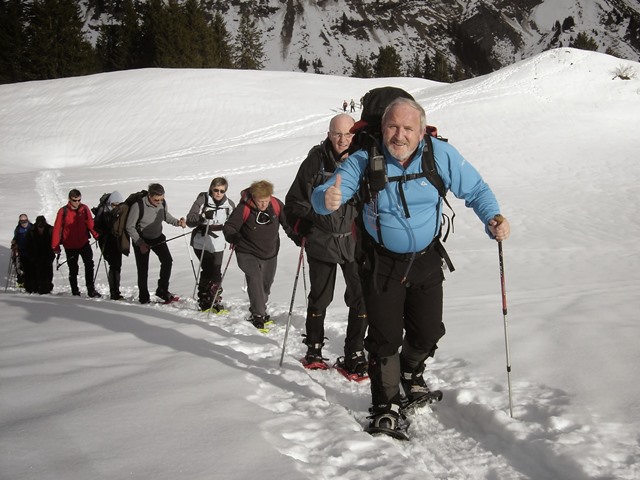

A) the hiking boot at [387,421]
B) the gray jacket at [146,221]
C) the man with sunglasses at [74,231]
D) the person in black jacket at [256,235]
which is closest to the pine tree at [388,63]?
the man with sunglasses at [74,231]

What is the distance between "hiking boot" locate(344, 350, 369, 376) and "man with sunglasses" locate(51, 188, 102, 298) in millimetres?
6155

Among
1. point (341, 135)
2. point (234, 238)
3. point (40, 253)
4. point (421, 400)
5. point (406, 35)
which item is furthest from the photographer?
point (406, 35)

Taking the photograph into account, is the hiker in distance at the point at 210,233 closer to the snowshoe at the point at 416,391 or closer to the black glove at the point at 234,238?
the black glove at the point at 234,238

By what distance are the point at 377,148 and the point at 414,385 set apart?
1.65 m

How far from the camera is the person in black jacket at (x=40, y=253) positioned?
9.81 meters

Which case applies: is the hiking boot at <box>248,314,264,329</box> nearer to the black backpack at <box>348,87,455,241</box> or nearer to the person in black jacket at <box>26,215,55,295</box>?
the black backpack at <box>348,87,455,241</box>

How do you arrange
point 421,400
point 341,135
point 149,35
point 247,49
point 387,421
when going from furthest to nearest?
point 247,49 → point 149,35 → point 341,135 → point 421,400 → point 387,421

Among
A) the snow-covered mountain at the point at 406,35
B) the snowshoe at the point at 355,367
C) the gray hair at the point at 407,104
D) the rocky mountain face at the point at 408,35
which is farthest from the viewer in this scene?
the rocky mountain face at the point at 408,35

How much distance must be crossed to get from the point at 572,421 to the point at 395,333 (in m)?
1.12

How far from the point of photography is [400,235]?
301 cm

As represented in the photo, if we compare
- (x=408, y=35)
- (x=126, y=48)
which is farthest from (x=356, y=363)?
(x=408, y=35)

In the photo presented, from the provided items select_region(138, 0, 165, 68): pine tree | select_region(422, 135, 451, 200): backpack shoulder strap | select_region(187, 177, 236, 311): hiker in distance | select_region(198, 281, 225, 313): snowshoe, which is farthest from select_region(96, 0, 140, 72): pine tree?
select_region(422, 135, 451, 200): backpack shoulder strap

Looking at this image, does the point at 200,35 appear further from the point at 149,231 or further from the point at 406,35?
the point at 406,35

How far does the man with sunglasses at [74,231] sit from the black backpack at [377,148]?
268 inches
